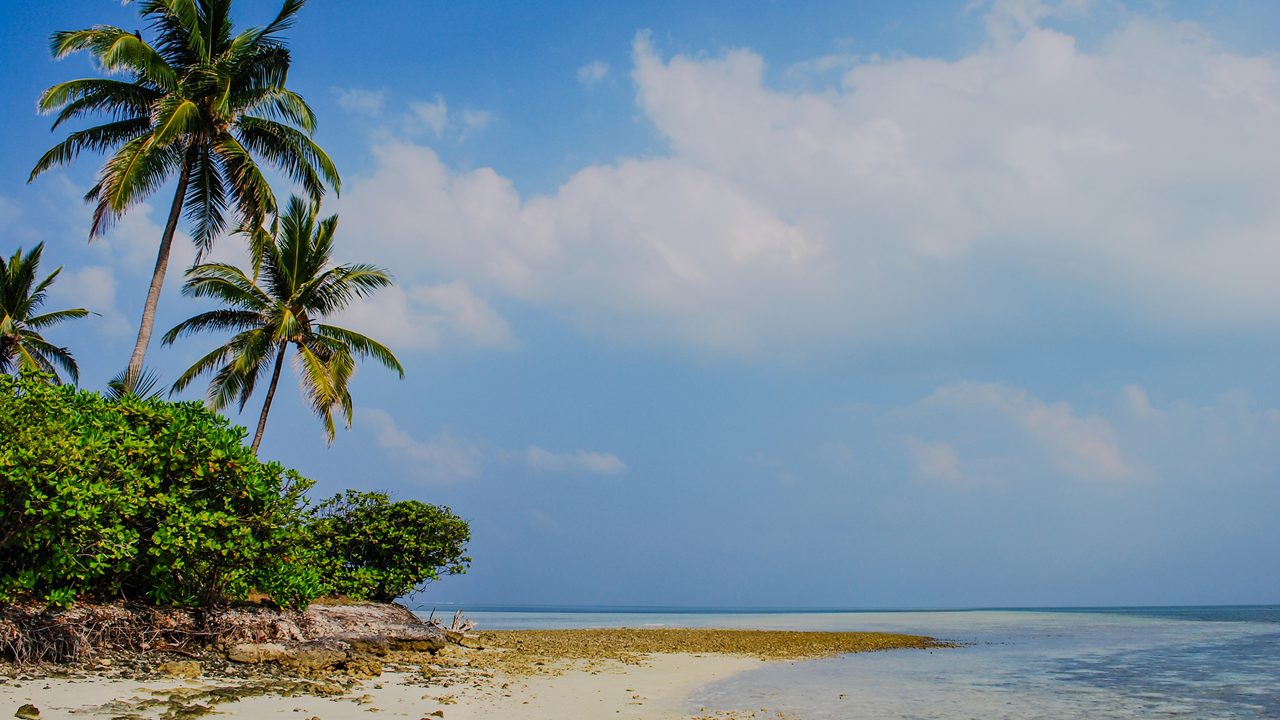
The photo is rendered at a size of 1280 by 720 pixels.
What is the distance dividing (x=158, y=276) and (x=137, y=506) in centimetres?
787

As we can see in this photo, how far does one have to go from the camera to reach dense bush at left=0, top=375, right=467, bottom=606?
35.6ft

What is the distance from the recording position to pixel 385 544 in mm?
20844

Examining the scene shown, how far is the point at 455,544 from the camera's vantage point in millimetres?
21922

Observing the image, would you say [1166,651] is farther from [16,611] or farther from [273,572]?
[16,611]

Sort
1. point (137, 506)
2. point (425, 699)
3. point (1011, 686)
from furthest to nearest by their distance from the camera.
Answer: point (1011, 686) → point (137, 506) → point (425, 699)

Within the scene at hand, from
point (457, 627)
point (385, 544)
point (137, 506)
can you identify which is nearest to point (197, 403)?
point (137, 506)

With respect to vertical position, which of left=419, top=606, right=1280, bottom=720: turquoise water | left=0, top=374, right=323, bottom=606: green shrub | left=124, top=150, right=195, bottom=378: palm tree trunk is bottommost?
left=419, top=606, right=1280, bottom=720: turquoise water

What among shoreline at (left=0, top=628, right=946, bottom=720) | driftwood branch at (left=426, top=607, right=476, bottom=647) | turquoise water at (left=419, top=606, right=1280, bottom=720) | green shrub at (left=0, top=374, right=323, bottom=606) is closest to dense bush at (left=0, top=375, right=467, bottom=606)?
green shrub at (left=0, top=374, right=323, bottom=606)

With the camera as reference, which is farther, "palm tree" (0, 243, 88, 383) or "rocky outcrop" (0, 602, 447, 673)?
"palm tree" (0, 243, 88, 383)

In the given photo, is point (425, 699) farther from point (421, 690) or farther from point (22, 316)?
point (22, 316)

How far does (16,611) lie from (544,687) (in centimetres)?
804

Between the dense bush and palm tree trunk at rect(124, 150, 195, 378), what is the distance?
4245 mm


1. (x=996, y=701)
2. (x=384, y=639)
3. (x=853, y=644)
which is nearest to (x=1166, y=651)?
(x=853, y=644)

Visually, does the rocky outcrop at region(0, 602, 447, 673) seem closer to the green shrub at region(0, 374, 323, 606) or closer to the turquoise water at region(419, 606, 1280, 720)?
the green shrub at region(0, 374, 323, 606)
